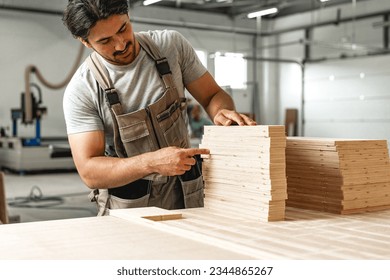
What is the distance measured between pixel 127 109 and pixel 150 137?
0.54 feet

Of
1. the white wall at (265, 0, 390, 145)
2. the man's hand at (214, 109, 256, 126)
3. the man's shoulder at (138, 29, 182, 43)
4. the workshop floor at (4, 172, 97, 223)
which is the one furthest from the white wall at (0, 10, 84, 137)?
the man's hand at (214, 109, 256, 126)

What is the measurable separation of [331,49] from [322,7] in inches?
45.7

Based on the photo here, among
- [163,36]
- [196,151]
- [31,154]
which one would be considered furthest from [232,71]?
[196,151]

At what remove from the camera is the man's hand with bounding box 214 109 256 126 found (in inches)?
79.2

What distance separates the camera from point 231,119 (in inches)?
81.9

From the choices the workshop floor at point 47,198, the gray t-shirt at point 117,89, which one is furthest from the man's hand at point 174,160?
the workshop floor at point 47,198

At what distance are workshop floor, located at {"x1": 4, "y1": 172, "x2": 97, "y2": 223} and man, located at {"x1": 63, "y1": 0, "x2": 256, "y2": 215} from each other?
231cm

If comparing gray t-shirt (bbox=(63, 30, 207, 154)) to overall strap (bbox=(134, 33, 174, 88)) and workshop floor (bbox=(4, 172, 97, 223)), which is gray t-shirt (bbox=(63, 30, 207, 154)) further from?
workshop floor (bbox=(4, 172, 97, 223))

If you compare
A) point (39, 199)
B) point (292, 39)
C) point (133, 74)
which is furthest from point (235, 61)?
point (133, 74)

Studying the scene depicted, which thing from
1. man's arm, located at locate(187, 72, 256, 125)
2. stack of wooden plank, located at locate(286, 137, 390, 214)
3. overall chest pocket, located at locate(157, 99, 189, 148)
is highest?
man's arm, located at locate(187, 72, 256, 125)

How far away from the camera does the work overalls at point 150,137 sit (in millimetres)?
2234

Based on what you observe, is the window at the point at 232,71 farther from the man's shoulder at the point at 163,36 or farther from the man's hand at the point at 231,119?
the man's hand at the point at 231,119

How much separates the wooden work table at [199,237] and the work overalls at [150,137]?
1.42 feet

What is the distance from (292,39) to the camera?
48.9ft
